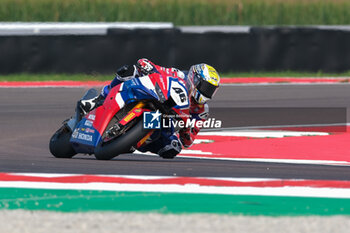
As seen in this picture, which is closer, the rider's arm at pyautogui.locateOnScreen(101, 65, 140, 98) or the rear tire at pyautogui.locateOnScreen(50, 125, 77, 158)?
the rider's arm at pyautogui.locateOnScreen(101, 65, 140, 98)

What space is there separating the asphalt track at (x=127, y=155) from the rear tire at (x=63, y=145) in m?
0.12

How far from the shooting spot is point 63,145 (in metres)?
9.88

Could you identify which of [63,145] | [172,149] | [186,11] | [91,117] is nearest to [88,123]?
[91,117]

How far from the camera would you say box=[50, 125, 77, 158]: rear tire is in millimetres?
9852

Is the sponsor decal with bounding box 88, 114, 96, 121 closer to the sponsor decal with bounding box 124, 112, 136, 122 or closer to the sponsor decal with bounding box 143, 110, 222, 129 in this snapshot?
the sponsor decal with bounding box 124, 112, 136, 122

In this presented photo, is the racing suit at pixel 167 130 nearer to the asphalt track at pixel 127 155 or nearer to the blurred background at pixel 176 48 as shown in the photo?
the asphalt track at pixel 127 155

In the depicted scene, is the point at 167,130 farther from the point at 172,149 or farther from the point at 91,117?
the point at 91,117

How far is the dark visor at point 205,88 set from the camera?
9.25 meters

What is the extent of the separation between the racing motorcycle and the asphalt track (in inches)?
8.1

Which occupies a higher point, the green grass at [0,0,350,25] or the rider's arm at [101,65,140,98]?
the rider's arm at [101,65,140,98]

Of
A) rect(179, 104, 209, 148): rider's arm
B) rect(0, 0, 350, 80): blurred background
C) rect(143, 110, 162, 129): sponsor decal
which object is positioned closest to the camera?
rect(143, 110, 162, 129): sponsor decal

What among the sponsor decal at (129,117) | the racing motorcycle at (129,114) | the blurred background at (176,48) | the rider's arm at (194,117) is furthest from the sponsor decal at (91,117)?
the blurred background at (176,48)

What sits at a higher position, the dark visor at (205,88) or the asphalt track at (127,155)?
the dark visor at (205,88)

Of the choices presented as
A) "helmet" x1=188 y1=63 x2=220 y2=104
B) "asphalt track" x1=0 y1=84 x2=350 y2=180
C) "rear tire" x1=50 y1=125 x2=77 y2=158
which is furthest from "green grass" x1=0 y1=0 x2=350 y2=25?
"helmet" x1=188 y1=63 x2=220 y2=104
